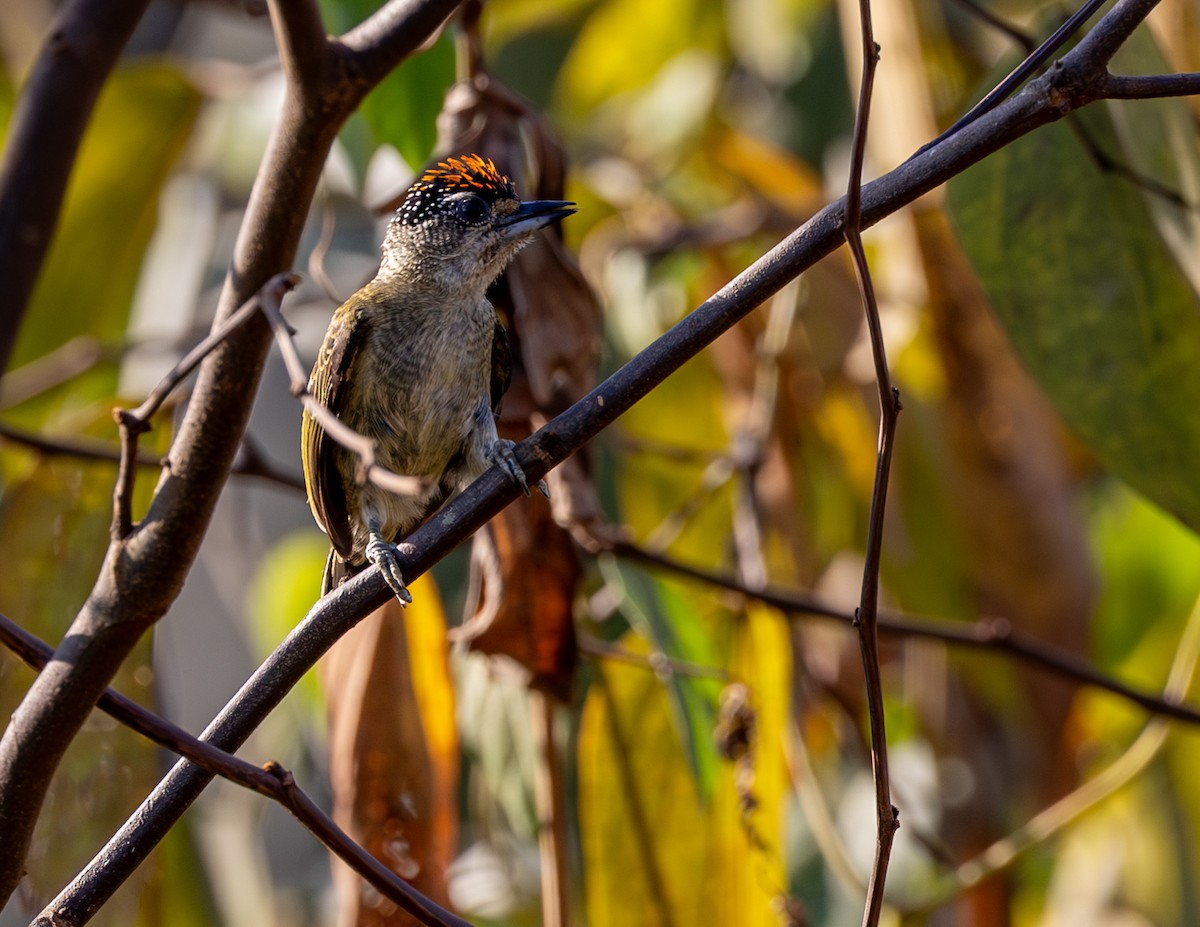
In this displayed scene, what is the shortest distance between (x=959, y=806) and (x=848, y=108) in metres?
2.40

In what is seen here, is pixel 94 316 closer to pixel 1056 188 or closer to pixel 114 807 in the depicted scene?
pixel 114 807

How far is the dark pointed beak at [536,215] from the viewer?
2.48 meters

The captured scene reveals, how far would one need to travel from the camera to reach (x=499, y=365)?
2760 mm

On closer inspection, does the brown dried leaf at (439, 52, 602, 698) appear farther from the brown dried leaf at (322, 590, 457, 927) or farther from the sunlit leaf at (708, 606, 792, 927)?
the sunlit leaf at (708, 606, 792, 927)

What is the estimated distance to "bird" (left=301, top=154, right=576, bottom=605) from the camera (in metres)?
2.60

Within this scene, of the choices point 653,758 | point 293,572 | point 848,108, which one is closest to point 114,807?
point 653,758

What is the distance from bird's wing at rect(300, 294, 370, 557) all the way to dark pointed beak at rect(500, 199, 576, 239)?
358 mm

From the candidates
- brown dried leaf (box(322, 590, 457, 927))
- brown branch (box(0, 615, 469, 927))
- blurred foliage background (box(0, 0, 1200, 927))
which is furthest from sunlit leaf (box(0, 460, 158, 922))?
brown branch (box(0, 615, 469, 927))

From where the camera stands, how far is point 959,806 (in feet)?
12.6

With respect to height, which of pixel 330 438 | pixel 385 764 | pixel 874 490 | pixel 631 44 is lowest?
pixel 874 490

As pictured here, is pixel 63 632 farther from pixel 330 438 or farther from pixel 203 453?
pixel 203 453

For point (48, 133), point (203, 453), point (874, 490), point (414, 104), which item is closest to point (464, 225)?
point (414, 104)

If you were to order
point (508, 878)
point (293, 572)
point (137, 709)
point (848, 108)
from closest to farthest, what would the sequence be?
point (137, 709) < point (508, 878) < point (293, 572) < point (848, 108)

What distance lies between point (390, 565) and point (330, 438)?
30.9 inches
